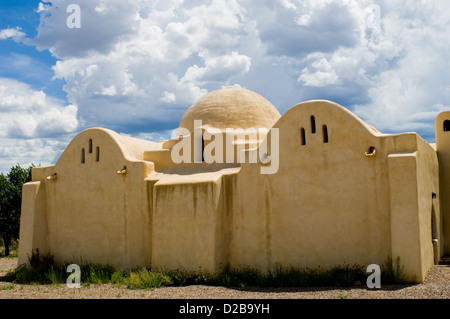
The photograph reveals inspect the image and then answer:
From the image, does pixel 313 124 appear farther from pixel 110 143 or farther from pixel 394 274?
pixel 110 143

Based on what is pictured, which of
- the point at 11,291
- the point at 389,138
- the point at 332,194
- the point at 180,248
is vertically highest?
the point at 389,138

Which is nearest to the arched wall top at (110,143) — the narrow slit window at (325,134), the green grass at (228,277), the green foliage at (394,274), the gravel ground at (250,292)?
the green grass at (228,277)

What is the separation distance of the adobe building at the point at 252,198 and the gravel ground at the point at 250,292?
0.54m

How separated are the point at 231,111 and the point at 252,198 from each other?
4453 millimetres

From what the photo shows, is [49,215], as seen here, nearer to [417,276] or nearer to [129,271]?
[129,271]

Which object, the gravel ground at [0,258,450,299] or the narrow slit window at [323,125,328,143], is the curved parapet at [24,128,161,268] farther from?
the narrow slit window at [323,125,328,143]

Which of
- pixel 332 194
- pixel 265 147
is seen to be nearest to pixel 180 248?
pixel 265 147

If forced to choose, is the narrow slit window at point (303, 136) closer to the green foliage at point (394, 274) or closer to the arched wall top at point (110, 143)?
the green foliage at point (394, 274)

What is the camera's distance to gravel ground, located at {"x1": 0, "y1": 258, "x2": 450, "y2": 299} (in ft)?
27.6

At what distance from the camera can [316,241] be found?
10.4 metres

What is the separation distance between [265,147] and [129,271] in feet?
18.1

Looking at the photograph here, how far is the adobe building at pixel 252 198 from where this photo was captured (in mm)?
9711

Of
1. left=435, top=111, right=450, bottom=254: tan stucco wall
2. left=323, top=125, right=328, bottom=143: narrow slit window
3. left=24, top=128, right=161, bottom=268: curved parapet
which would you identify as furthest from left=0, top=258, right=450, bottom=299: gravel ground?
left=323, top=125, right=328, bottom=143: narrow slit window

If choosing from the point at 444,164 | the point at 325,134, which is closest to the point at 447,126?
the point at 444,164
